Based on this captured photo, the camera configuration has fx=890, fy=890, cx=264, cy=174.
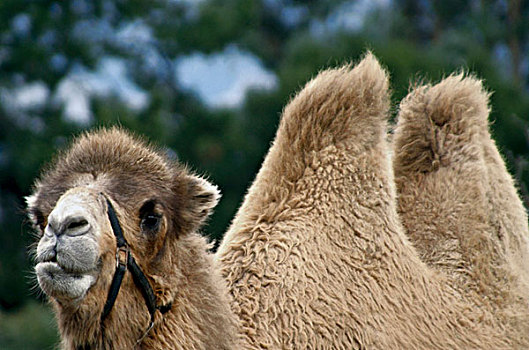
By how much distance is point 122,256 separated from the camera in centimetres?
350

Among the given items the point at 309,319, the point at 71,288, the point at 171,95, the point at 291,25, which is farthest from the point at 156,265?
the point at 291,25

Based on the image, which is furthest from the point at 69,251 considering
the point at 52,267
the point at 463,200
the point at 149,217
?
the point at 463,200

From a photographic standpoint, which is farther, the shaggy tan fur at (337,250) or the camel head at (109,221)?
the shaggy tan fur at (337,250)

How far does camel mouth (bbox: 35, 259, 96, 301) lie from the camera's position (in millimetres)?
3256

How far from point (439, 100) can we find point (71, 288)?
2494 mm

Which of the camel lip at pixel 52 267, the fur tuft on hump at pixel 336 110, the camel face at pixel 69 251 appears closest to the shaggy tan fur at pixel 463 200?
the fur tuft on hump at pixel 336 110

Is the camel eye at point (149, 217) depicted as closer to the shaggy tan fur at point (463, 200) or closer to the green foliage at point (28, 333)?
the shaggy tan fur at point (463, 200)

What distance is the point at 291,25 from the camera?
3170cm

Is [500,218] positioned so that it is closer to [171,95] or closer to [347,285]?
[347,285]

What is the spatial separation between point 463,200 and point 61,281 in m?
2.26

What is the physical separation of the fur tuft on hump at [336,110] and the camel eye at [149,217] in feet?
3.18

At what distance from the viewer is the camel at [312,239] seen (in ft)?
11.4

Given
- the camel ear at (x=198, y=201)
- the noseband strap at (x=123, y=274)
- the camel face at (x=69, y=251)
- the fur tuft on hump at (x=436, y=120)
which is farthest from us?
the fur tuft on hump at (x=436, y=120)

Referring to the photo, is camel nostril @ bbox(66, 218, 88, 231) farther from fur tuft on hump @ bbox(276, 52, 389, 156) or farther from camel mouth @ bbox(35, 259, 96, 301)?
fur tuft on hump @ bbox(276, 52, 389, 156)
